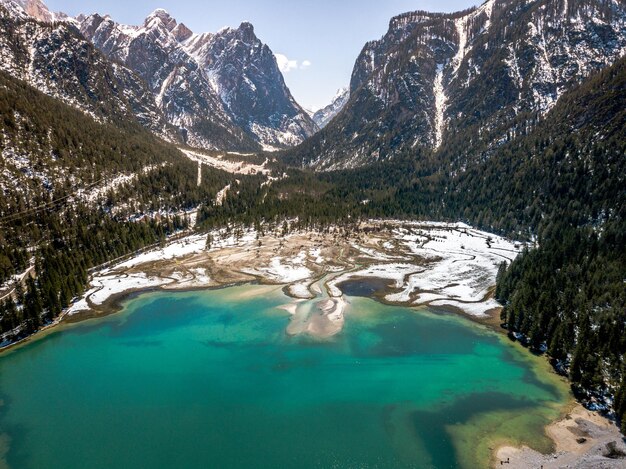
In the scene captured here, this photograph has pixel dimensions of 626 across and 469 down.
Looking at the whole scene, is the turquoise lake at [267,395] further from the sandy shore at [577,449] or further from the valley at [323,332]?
the sandy shore at [577,449]

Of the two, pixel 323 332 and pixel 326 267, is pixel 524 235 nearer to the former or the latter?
pixel 326 267

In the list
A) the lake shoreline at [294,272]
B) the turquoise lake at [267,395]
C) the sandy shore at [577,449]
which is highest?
the lake shoreline at [294,272]

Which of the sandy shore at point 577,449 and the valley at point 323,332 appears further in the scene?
the valley at point 323,332

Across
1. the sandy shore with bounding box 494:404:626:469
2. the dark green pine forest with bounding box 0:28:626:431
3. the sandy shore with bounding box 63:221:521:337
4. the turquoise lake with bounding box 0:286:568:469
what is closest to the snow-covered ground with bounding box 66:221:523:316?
the sandy shore with bounding box 63:221:521:337

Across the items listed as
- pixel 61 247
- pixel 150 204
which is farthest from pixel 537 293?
pixel 150 204

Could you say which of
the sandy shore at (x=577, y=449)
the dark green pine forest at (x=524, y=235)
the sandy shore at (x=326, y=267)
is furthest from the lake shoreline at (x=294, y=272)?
the sandy shore at (x=577, y=449)

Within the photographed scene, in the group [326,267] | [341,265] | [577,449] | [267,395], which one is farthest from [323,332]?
[341,265]
